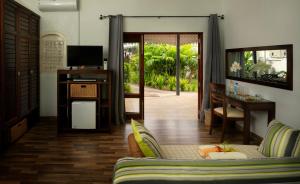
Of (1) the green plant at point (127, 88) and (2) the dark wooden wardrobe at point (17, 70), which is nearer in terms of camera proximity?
(2) the dark wooden wardrobe at point (17, 70)

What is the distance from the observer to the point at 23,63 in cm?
519

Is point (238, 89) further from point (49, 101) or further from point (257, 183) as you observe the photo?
point (257, 183)

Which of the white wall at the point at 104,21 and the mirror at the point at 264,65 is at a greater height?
the white wall at the point at 104,21

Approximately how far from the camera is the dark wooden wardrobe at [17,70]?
4316 mm

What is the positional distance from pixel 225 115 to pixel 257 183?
11.1 feet

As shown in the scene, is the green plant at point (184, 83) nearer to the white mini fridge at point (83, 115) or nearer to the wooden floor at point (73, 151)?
the wooden floor at point (73, 151)

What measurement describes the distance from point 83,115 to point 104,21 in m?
1.98

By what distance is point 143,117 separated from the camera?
670 cm

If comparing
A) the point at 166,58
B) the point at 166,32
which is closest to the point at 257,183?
the point at 166,32

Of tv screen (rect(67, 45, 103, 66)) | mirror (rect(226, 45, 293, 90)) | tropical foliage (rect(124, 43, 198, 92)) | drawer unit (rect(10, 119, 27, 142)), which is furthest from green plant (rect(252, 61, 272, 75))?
tropical foliage (rect(124, 43, 198, 92))

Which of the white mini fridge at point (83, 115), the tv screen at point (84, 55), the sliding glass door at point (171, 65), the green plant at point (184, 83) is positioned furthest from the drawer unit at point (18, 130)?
the green plant at point (184, 83)

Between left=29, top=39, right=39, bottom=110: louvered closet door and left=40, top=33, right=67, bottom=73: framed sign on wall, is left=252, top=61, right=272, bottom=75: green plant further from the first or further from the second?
left=29, top=39, right=39, bottom=110: louvered closet door

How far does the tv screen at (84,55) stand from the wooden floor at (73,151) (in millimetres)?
1238

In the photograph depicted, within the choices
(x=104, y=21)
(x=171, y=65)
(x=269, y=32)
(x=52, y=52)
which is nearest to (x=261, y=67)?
(x=269, y=32)
